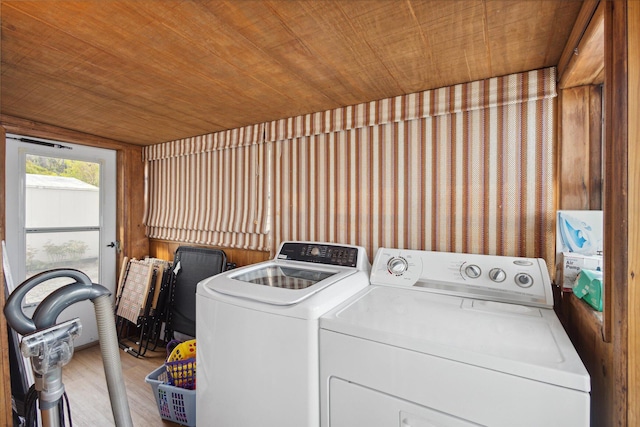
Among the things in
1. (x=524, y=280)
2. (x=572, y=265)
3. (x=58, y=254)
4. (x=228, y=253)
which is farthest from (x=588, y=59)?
(x=58, y=254)

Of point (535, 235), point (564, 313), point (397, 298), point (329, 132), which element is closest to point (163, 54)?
point (329, 132)

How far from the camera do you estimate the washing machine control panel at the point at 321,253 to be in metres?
1.92

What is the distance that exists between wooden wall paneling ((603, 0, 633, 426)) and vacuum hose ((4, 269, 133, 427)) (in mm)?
1495

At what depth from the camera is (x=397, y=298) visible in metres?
1.50

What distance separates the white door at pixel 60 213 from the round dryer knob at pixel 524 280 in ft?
12.2

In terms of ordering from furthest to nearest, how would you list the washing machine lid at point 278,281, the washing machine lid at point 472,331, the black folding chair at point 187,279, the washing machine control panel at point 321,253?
the black folding chair at point 187,279 < the washing machine control panel at point 321,253 < the washing machine lid at point 278,281 < the washing machine lid at point 472,331

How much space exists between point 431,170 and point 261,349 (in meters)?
1.45

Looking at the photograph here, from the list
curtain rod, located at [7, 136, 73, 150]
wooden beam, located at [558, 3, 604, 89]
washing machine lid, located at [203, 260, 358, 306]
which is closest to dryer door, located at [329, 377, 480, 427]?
washing machine lid, located at [203, 260, 358, 306]

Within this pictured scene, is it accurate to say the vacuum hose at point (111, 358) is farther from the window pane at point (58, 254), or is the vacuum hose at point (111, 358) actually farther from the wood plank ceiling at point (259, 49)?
the window pane at point (58, 254)

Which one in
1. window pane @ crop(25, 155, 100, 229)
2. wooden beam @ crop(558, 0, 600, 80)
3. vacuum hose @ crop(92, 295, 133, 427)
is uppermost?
wooden beam @ crop(558, 0, 600, 80)

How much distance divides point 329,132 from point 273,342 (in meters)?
1.54

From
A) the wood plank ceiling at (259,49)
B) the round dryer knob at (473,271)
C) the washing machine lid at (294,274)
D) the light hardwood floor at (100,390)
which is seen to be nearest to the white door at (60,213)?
the light hardwood floor at (100,390)

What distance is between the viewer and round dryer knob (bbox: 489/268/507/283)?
1.46 metres

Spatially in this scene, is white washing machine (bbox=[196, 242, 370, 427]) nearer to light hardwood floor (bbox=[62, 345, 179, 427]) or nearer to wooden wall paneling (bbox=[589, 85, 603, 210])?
light hardwood floor (bbox=[62, 345, 179, 427])
